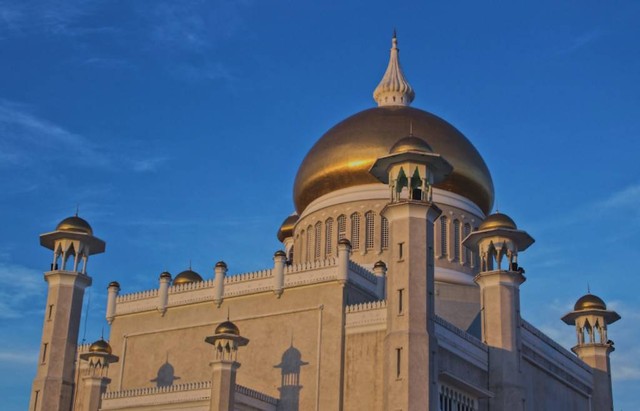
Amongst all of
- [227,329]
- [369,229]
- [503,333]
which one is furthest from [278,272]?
[503,333]

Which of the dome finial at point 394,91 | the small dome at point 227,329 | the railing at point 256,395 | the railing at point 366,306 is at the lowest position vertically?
the railing at point 256,395

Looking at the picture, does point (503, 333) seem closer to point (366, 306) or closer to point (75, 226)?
point (366, 306)

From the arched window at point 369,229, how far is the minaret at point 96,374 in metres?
8.70

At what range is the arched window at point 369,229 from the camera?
107ft

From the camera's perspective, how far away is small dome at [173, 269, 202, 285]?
3366 centimetres

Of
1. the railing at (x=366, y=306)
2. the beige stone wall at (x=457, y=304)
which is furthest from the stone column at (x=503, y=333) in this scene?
the railing at (x=366, y=306)

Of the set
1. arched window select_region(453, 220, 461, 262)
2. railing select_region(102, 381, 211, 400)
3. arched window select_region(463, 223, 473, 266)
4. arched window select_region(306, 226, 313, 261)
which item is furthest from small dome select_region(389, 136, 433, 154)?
arched window select_region(306, 226, 313, 261)

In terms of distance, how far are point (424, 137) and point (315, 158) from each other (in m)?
3.71

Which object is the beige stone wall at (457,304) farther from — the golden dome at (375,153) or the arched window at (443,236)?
the golden dome at (375,153)

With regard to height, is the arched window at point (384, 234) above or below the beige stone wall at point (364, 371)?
above

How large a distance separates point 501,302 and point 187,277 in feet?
34.2

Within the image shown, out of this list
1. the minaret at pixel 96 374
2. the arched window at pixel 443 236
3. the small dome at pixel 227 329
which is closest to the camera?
the small dome at pixel 227 329

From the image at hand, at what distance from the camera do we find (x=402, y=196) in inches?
1101

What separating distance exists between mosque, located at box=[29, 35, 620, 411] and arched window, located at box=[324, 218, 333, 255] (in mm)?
71
